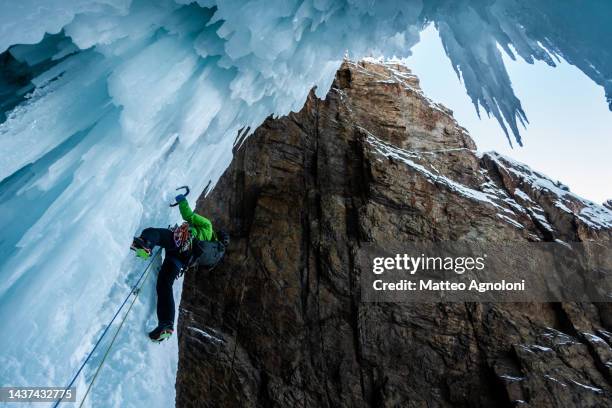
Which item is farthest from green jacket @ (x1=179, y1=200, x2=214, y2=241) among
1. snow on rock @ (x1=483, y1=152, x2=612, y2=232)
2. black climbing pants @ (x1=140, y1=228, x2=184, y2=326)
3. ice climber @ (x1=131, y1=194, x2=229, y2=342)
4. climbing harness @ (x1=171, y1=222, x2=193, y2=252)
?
snow on rock @ (x1=483, y1=152, x2=612, y2=232)

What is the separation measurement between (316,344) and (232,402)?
2187 millimetres

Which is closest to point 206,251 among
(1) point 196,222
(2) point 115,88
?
(1) point 196,222

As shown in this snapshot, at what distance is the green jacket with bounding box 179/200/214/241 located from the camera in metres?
5.12

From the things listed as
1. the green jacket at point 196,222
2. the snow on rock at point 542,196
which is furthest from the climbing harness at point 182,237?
the snow on rock at point 542,196

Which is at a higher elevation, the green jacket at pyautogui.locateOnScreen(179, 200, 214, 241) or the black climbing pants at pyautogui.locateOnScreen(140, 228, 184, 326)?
the green jacket at pyautogui.locateOnScreen(179, 200, 214, 241)

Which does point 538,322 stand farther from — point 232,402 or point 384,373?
point 232,402

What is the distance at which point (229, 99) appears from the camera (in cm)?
409

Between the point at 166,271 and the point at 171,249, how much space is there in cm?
27

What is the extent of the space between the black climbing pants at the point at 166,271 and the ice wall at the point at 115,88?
0.35 metres

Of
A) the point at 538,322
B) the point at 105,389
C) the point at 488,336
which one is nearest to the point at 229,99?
the point at 105,389

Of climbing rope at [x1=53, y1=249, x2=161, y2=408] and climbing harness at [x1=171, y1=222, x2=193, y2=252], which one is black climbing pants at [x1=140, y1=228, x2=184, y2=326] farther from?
climbing rope at [x1=53, y1=249, x2=161, y2=408]

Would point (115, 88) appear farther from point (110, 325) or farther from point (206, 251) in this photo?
point (206, 251)

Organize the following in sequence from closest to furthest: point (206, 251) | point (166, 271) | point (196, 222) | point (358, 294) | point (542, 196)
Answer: point (166, 271) < point (196, 222) < point (206, 251) < point (358, 294) < point (542, 196)

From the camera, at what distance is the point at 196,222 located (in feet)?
17.2
